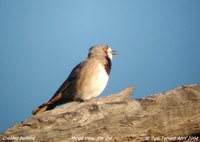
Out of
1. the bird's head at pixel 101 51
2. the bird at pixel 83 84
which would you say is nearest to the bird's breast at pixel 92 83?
the bird at pixel 83 84

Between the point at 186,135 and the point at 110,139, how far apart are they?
65.7 inches

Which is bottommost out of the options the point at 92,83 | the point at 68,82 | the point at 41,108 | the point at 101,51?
the point at 41,108

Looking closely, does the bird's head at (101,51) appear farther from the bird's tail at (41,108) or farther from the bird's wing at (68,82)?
the bird's tail at (41,108)

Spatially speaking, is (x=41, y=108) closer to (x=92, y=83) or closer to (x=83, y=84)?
(x=83, y=84)

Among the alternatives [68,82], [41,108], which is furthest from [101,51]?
[41,108]

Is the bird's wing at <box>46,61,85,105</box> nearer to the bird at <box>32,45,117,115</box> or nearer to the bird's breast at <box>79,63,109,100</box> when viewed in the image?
the bird at <box>32,45,117,115</box>

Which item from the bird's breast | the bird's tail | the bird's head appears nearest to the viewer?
the bird's tail

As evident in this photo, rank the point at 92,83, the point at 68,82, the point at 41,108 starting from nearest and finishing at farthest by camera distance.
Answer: the point at 41,108
the point at 92,83
the point at 68,82

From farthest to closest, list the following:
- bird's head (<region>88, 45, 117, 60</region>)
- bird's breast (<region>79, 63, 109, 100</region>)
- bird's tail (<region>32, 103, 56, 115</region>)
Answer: bird's head (<region>88, 45, 117, 60</region>)
bird's breast (<region>79, 63, 109, 100</region>)
bird's tail (<region>32, 103, 56, 115</region>)

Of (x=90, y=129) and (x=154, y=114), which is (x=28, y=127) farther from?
(x=154, y=114)

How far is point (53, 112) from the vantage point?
8.22 m

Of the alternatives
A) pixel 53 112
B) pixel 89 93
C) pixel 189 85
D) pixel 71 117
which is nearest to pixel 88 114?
pixel 71 117

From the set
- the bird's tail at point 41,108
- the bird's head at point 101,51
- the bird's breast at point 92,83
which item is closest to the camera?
the bird's tail at point 41,108

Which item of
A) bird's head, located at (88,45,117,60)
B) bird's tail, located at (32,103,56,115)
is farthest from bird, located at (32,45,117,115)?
bird's head, located at (88,45,117,60)
